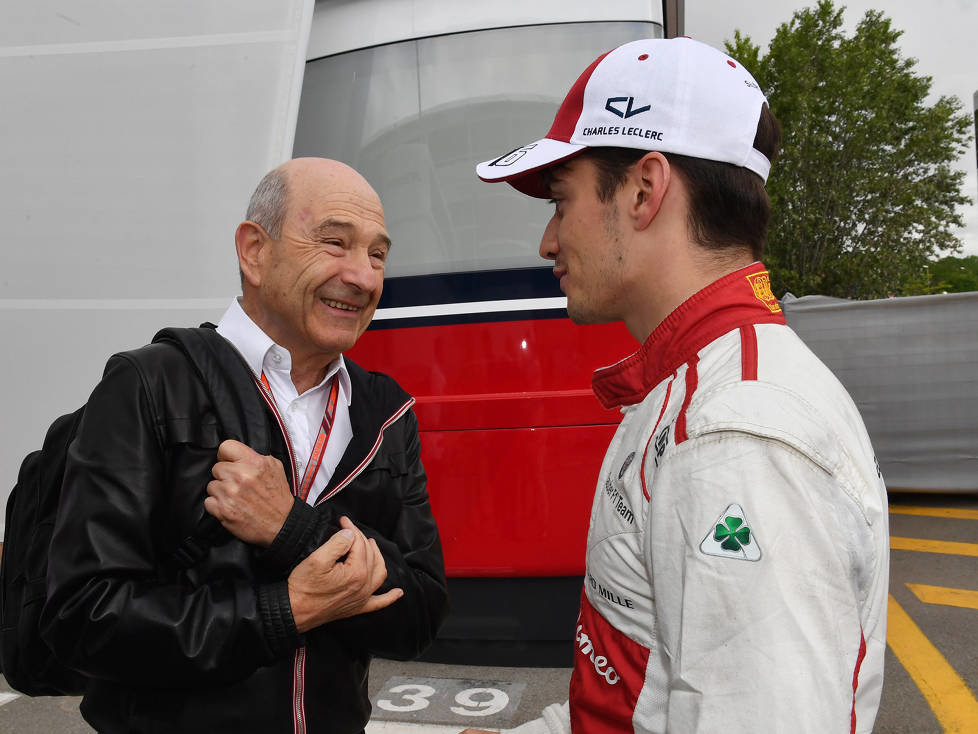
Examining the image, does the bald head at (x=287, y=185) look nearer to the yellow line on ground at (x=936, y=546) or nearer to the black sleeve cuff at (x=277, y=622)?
the black sleeve cuff at (x=277, y=622)

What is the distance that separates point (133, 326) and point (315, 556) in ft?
7.63

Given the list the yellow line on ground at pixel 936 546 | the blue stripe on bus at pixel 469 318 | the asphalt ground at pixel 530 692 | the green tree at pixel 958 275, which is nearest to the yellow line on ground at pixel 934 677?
the asphalt ground at pixel 530 692

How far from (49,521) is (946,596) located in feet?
16.4

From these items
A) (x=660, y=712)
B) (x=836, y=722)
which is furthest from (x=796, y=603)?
(x=660, y=712)

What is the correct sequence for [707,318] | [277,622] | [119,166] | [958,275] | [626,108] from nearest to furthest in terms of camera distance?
[707,318] < [626,108] < [277,622] < [119,166] < [958,275]

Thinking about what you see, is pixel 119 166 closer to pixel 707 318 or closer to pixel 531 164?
pixel 531 164

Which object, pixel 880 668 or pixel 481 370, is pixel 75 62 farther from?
pixel 880 668

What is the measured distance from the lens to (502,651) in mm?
3646

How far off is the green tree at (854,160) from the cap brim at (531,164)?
2068 cm

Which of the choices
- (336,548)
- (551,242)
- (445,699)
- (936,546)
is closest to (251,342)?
(336,548)

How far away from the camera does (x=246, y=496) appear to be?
4.55ft

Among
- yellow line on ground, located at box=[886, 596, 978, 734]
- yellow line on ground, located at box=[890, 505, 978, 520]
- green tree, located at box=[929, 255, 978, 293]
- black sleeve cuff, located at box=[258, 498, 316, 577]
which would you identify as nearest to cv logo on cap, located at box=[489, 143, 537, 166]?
black sleeve cuff, located at box=[258, 498, 316, 577]

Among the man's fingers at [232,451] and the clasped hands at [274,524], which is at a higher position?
the man's fingers at [232,451]

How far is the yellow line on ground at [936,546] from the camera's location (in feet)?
19.3
